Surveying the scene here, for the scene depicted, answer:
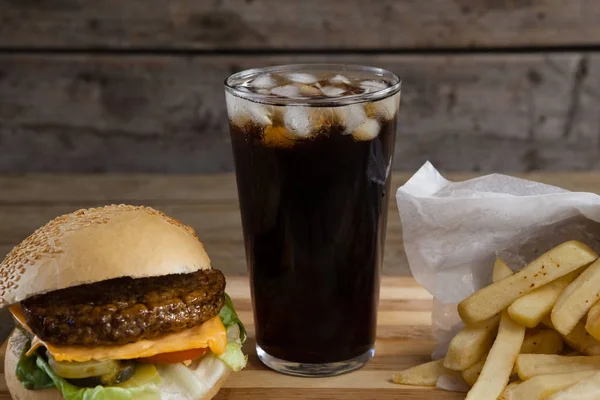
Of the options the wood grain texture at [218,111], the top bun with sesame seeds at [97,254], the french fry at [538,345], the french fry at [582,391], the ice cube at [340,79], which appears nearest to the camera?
the french fry at [582,391]

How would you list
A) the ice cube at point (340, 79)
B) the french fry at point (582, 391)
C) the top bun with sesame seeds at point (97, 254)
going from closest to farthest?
the french fry at point (582, 391)
the top bun with sesame seeds at point (97, 254)
the ice cube at point (340, 79)

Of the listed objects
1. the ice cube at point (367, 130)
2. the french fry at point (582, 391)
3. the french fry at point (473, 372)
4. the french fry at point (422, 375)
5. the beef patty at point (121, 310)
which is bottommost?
the french fry at point (422, 375)

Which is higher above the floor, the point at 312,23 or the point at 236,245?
the point at 312,23

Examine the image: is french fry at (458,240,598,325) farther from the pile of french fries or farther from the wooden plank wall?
the wooden plank wall

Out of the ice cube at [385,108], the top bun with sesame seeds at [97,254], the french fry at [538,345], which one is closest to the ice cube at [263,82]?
the ice cube at [385,108]

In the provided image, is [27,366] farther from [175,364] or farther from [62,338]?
[175,364]

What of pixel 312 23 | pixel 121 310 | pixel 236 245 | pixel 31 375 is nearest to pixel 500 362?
pixel 121 310

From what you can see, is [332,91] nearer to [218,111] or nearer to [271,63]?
[271,63]

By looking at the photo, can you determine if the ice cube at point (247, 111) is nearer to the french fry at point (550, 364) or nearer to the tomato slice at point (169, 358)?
the tomato slice at point (169, 358)
